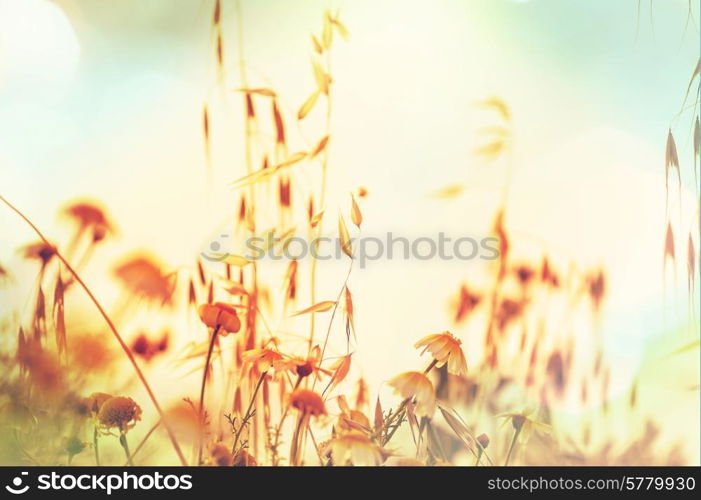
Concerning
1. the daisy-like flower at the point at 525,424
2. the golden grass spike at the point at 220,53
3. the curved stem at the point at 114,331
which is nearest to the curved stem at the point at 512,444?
the daisy-like flower at the point at 525,424

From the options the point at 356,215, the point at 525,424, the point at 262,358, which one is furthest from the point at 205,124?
the point at 525,424

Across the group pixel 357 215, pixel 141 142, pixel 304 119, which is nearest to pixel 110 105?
pixel 141 142

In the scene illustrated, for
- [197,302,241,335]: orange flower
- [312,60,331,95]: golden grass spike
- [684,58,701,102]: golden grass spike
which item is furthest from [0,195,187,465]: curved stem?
[684,58,701,102]: golden grass spike

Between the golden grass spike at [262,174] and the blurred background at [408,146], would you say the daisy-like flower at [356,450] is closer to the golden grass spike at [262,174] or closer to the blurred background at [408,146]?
the blurred background at [408,146]

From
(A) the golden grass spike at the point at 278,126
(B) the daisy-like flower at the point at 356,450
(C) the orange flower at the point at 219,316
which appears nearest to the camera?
(B) the daisy-like flower at the point at 356,450

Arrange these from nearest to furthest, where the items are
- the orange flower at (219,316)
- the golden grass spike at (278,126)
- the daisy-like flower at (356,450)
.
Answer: the daisy-like flower at (356,450)
the orange flower at (219,316)
the golden grass spike at (278,126)

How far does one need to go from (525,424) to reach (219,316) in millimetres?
517

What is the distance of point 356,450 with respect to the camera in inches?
40.9

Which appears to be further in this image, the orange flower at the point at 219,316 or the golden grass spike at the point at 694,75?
the golden grass spike at the point at 694,75

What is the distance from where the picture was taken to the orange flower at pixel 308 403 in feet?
3.52

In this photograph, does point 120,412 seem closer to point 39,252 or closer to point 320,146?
point 39,252

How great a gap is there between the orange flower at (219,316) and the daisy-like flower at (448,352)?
299 mm

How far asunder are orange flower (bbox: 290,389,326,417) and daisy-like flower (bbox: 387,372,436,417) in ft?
0.38
